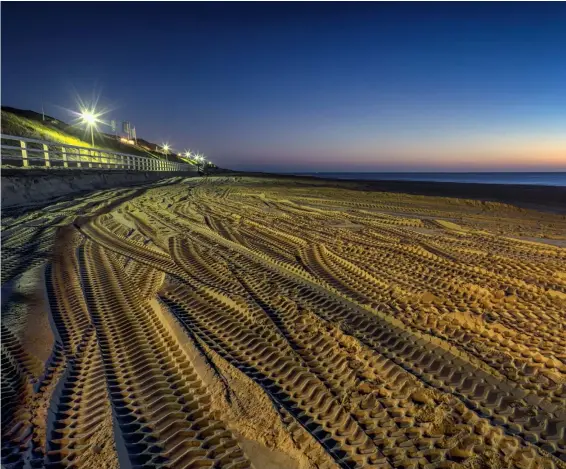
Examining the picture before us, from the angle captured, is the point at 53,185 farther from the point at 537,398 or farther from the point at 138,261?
the point at 537,398

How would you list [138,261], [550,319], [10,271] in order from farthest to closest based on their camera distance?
[138,261], [10,271], [550,319]

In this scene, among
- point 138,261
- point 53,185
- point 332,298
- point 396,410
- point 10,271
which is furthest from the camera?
point 53,185

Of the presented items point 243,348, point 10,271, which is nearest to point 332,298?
point 243,348

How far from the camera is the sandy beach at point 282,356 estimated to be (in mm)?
2135

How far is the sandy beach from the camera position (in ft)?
7.00

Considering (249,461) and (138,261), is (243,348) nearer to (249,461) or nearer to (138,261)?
(249,461)

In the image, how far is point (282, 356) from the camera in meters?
3.10

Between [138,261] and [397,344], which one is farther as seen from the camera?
[138,261]

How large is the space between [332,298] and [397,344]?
1.21m

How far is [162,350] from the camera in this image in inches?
125

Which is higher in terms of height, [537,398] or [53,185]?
[53,185]

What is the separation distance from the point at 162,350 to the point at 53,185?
13.5 m

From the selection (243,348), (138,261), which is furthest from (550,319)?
(138,261)

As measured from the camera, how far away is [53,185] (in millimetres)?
13352
